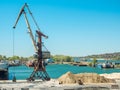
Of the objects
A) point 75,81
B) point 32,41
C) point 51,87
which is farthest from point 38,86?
point 32,41

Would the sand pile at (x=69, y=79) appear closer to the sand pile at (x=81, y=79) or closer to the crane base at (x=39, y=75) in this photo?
the sand pile at (x=81, y=79)

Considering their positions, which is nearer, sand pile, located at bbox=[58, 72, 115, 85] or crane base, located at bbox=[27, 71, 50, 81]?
sand pile, located at bbox=[58, 72, 115, 85]

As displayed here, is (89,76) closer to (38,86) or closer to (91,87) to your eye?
(91,87)

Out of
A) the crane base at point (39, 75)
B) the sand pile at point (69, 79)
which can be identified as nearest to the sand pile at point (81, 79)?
the sand pile at point (69, 79)

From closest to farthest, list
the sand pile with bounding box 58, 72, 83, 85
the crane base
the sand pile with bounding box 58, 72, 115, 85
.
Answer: the sand pile with bounding box 58, 72, 83, 85 → the sand pile with bounding box 58, 72, 115, 85 → the crane base

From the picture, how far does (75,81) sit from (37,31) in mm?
14471

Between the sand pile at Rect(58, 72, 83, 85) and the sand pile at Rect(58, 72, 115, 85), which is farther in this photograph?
the sand pile at Rect(58, 72, 115, 85)

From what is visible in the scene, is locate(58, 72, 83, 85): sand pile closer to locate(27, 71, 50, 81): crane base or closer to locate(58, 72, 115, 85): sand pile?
locate(58, 72, 115, 85): sand pile

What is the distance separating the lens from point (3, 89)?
36.1m

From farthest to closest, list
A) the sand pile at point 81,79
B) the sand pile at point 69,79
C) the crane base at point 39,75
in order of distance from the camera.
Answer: the crane base at point 39,75
the sand pile at point 81,79
the sand pile at point 69,79

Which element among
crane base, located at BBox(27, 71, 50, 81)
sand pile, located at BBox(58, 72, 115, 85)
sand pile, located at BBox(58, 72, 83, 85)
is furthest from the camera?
crane base, located at BBox(27, 71, 50, 81)

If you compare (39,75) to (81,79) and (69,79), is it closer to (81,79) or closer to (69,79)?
(81,79)

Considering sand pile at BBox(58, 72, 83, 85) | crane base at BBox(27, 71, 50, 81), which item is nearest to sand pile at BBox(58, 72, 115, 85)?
sand pile at BBox(58, 72, 83, 85)

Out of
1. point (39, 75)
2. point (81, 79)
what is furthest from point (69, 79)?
point (39, 75)
